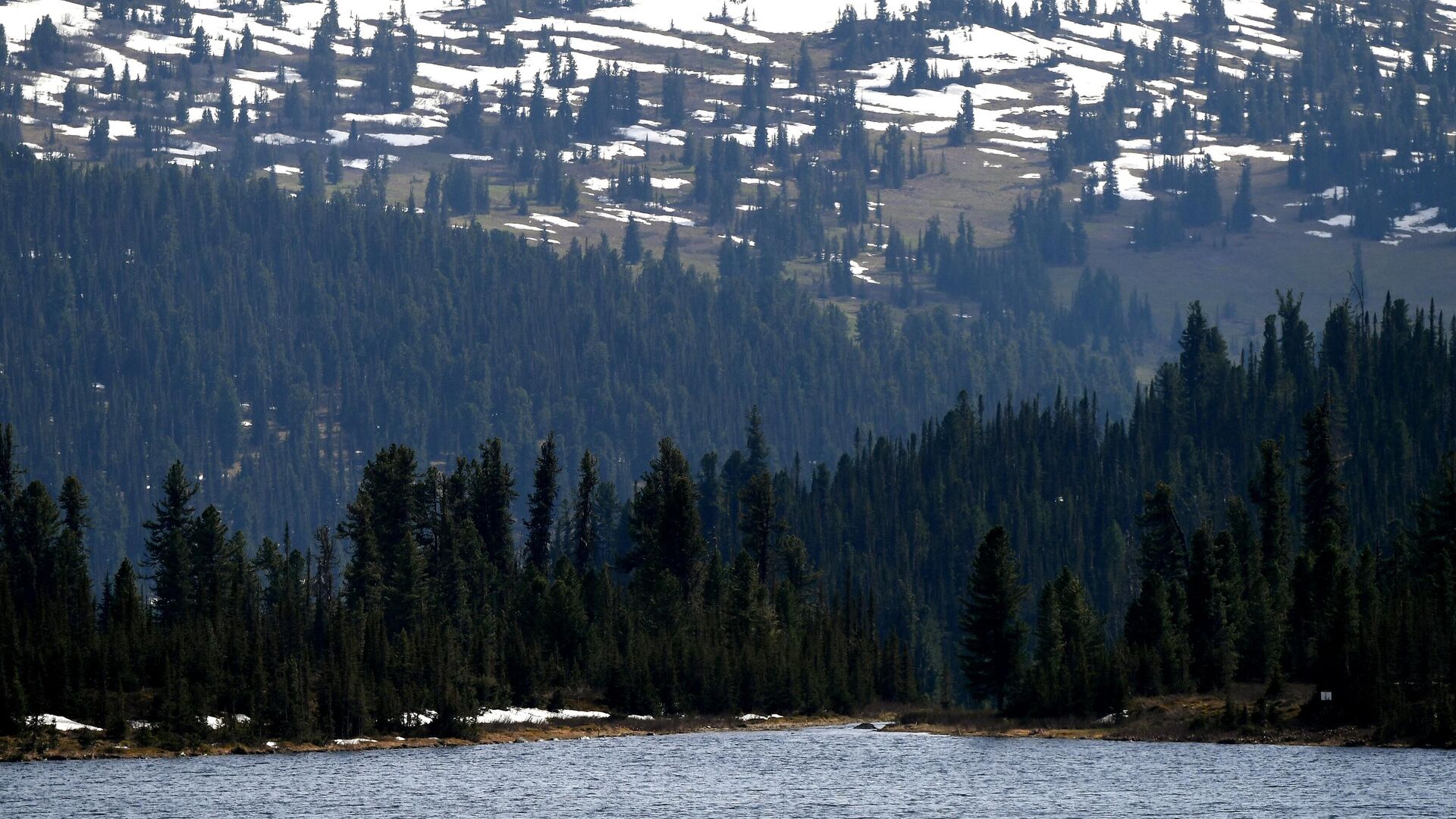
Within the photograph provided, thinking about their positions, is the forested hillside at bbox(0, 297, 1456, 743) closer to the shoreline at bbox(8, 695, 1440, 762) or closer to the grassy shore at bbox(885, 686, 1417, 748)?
the grassy shore at bbox(885, 686, 1417, 748)

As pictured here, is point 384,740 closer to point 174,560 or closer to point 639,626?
point 639,626

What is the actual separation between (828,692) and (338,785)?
69.0 m

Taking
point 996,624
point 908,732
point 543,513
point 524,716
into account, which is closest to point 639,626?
point 524,716

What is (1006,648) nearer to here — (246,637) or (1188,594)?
(1188,594)

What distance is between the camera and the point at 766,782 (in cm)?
11662

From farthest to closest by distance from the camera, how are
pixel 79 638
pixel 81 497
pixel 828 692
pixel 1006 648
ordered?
pixel 81 497, pixel 828 692, pixel 1006 648, pixel 79 638

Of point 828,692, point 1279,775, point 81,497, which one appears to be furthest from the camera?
point 81,497

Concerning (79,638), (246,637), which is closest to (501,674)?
(246,637)

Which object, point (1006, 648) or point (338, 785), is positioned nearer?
point (338, 785)

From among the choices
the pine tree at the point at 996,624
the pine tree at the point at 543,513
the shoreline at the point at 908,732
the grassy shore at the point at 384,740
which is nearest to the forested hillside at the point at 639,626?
the pine tree at the point at 996,624

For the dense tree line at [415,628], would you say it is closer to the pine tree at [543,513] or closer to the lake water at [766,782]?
the pine tree at [543,513]

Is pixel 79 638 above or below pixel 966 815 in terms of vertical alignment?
below

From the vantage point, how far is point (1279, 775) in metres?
112

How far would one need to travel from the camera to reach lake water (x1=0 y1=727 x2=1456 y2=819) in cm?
10150
